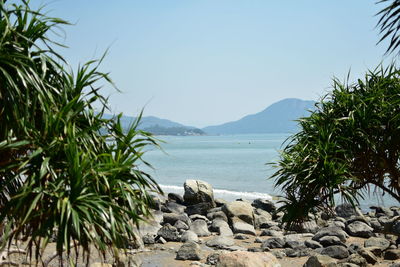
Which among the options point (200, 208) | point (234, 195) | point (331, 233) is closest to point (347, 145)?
point (331, 233)

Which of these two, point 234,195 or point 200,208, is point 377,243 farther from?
point 234,195

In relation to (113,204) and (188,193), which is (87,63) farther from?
(188,193)

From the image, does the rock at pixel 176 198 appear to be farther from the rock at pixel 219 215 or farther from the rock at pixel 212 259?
the rock at pixel 212 259

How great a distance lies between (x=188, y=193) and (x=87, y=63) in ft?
55.7

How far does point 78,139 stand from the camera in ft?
21.1

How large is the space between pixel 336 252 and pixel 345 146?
6.03 meters

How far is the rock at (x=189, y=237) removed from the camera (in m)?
15.9

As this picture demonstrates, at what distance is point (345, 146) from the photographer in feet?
29.5

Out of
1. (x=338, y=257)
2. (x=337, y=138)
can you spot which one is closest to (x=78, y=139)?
(x=337, y=138)

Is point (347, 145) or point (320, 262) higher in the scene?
point (347, 145)

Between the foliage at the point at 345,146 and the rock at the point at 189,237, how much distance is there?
6.87m

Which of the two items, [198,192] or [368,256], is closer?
[368,256]

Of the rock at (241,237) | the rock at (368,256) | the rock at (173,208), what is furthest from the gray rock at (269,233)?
the rock at (173,208)

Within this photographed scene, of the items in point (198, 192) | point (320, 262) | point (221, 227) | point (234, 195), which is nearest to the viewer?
point (320, 262)
